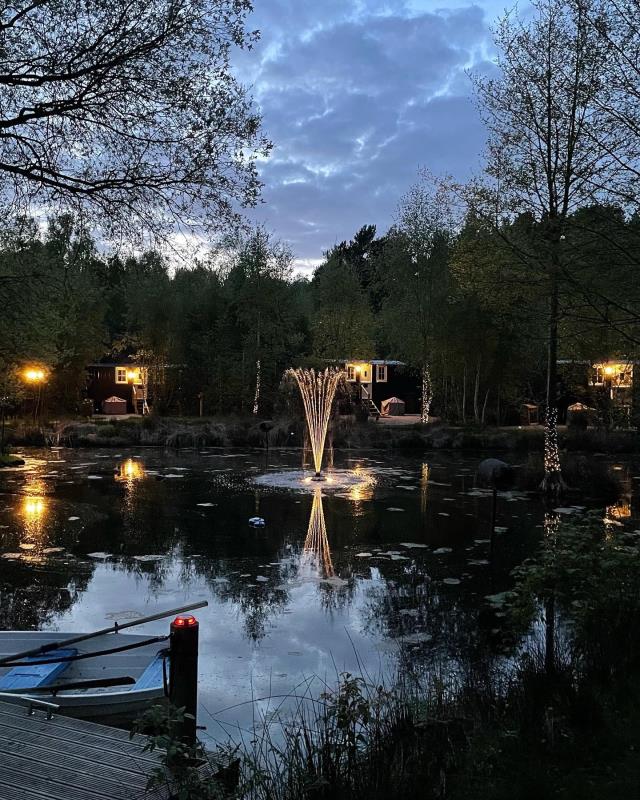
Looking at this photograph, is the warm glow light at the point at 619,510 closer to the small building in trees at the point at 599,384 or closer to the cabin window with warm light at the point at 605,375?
the small building in trees at the point at 599,384

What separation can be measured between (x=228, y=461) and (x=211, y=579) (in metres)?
14.0

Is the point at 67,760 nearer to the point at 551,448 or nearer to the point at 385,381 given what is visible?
the point at 551,448

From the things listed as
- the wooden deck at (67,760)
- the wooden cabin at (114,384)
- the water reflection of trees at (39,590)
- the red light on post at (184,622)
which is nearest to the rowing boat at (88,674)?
the wooden deck at (67,760)

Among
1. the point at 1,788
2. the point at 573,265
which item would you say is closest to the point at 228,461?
the point at 573,265

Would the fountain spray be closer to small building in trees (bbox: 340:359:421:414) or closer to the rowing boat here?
small building in trees (bbox: 340:359:421:414)

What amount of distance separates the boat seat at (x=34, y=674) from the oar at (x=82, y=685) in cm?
3

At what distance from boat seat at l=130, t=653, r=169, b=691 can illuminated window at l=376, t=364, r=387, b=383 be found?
40.2m

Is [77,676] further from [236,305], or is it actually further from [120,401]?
[120,401]

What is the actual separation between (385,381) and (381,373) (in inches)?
25.6

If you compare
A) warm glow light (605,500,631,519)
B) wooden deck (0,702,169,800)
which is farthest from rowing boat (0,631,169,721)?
warm glow light (605,500,631,519)

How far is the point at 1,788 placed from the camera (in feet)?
12.6

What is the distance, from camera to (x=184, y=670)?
455 cm

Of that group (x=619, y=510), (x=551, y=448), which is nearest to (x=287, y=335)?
(x=551, y=448)

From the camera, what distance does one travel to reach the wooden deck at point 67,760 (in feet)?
12.6
